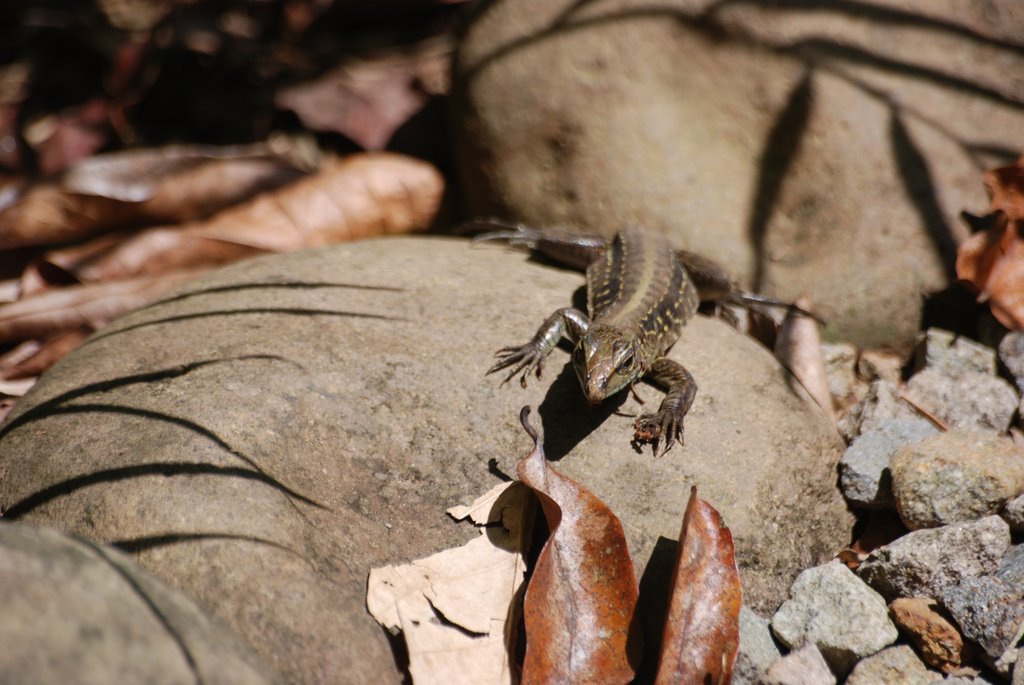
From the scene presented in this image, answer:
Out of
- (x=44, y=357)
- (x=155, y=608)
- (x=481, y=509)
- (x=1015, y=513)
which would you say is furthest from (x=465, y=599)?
(x=44, y=357)

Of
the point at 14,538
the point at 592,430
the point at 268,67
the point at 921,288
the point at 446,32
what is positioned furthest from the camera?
the point at 446,32

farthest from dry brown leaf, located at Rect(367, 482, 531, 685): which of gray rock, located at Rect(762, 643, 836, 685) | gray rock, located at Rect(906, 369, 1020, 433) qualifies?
→ gray rock, located at Rect(906, 369, 1020, 433)

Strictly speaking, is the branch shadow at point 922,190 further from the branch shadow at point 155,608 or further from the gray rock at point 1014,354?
the branch shadow at point 155,608

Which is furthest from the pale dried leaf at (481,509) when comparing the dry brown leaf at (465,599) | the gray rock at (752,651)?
the gray rock at (752,651)

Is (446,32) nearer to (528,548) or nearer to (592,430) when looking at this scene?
(592,430)

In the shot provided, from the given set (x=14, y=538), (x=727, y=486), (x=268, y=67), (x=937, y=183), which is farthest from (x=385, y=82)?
(x=14, y=538)
